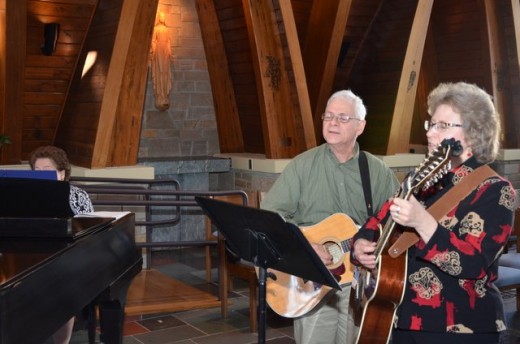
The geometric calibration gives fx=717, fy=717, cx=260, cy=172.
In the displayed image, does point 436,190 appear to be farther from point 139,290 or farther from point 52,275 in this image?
point 139,290

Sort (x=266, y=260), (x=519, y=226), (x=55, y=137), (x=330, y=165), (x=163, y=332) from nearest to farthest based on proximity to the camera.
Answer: (x=266, y=260)
(x=330, y=165)
(x=163, y=332)
(x=519, y=226)
(x=55, y=137)

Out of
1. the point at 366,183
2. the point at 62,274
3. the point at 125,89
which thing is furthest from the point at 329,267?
the point at 125,89

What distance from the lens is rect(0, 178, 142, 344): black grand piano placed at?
7.66 ft

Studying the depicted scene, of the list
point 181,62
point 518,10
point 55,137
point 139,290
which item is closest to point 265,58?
point 181,62

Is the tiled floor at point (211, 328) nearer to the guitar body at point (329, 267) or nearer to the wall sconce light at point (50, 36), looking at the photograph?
the guitar body at point (329, 267)

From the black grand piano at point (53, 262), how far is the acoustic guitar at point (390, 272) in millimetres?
1133

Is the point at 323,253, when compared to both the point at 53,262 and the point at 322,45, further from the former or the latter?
the point at 322,45

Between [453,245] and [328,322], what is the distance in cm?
124

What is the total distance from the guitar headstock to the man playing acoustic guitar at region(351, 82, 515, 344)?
0.02 m

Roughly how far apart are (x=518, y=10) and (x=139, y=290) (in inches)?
255

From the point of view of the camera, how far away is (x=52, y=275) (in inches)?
102

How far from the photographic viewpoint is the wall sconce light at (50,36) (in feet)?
24.3

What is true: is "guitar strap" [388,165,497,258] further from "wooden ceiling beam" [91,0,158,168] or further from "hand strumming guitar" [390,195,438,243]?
"wooden ceiling beam" [91,0,158,168]

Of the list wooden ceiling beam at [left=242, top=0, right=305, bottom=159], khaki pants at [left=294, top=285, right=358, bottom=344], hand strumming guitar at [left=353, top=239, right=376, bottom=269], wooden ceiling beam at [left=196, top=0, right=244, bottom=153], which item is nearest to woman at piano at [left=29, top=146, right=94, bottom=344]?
khaki pants at [left=294, top=285, right=358, bottom=344]
